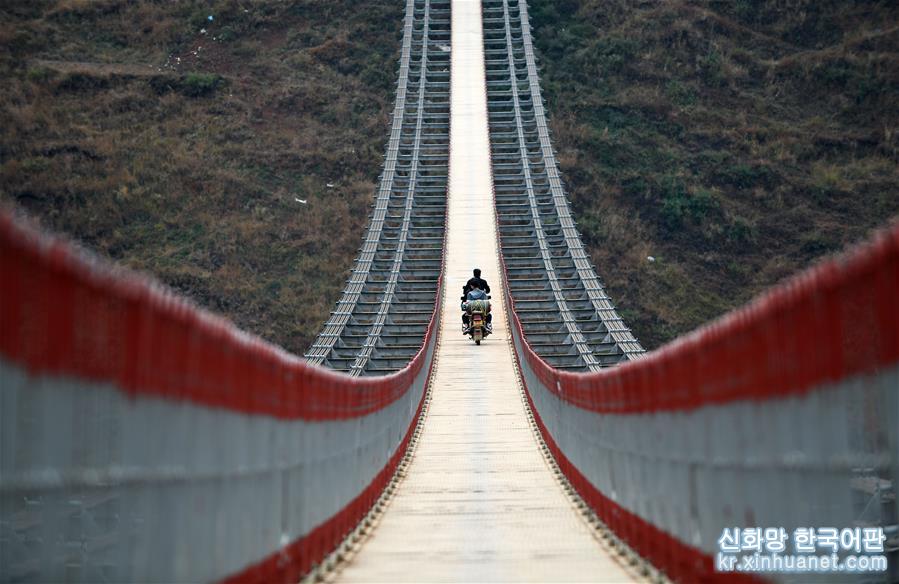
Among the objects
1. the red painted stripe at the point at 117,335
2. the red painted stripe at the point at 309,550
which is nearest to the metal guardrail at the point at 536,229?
the red painted stripe at the point at 309,550

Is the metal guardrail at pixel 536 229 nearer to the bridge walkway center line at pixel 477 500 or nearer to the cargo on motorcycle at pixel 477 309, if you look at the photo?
the bridge walkway center line at pixel 477 500

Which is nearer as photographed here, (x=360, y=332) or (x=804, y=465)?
(x=804, y=465)

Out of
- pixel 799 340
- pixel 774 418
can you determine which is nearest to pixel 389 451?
pixel 774 418

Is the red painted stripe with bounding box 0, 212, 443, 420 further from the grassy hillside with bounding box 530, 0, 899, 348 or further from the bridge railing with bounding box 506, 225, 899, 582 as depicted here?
the grassy hillside with bounding box 530, 0, 899, 348

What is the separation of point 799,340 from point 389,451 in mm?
10913

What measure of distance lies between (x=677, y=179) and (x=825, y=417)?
5394 centimetres

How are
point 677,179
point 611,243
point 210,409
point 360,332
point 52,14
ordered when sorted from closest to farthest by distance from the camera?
point 210,409 < point 360,332 < point 611,243 < point 677,179 < point 52,14

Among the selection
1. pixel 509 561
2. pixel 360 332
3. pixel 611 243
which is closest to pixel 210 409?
pixel 509 561

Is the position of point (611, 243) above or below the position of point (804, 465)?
above

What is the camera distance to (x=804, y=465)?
6641 millimetres

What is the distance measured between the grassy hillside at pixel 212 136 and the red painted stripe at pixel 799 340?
36437 mm

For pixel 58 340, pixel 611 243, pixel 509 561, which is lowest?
pixel 509 561

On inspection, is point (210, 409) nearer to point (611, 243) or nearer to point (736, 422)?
point (736, 422)

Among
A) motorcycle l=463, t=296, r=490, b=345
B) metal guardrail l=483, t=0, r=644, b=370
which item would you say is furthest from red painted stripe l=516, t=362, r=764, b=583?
→ metal guardrail l=483, t=0, r=644, b=370
